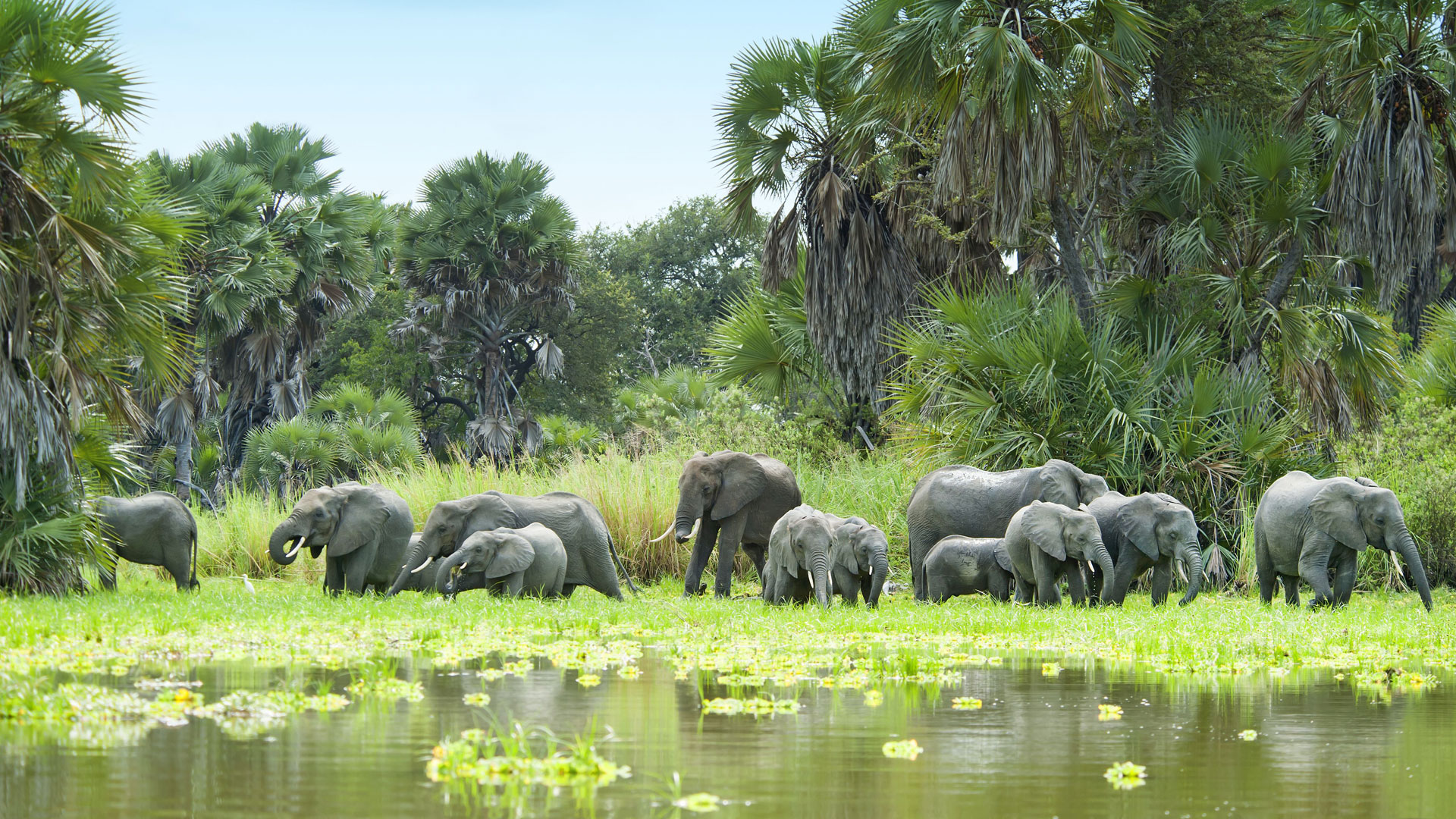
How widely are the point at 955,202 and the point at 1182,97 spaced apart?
3873mm

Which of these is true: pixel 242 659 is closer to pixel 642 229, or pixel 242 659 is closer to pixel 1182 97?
pixel 1182 97

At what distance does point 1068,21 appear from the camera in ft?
58.1

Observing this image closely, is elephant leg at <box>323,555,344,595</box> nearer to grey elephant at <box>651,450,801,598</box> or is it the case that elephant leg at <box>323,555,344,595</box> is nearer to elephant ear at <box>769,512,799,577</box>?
grey elephant at <box>651,450,801,598</box>

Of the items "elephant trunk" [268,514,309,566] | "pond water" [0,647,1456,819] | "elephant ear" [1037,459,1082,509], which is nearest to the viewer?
"pond water" [0,647,1456,819]

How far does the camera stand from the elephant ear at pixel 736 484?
14414 millimetres

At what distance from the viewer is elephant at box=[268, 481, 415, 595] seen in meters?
12.9

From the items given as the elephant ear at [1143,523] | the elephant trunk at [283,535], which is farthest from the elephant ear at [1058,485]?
the elephant trunk at [283,535]

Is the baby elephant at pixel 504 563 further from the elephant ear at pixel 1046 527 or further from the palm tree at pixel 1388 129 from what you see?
the palm tree at pixel 1388 129

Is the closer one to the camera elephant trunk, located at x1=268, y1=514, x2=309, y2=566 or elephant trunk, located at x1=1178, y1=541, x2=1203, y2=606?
elephant trunk, located at x1=1178, y1=541, x2=1203, y2=606

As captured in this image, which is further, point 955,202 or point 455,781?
point 955,202

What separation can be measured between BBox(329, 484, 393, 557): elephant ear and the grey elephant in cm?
281

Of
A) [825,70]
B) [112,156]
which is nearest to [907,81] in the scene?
[825,70]

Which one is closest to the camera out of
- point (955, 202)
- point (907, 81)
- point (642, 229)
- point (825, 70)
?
point (907, 81)

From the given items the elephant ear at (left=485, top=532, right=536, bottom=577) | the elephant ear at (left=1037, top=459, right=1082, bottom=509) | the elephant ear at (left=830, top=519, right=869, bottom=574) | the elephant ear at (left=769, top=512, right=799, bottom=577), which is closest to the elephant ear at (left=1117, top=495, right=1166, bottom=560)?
the elephant ear at (left=1037, top=459, right=1082, bottom=509)
